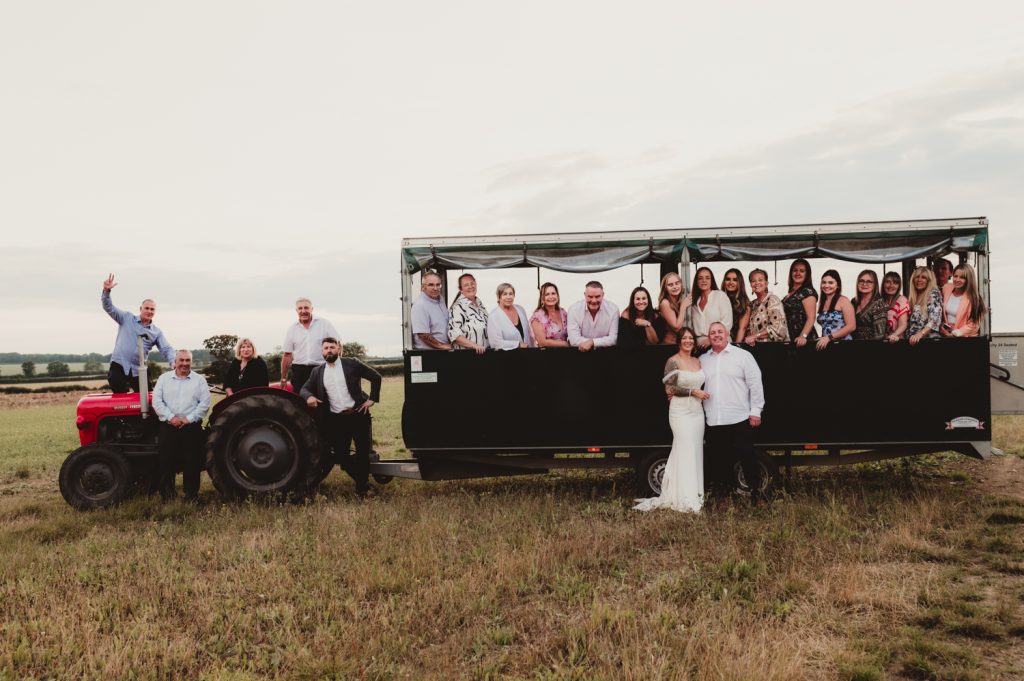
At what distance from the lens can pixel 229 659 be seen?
4.47 m

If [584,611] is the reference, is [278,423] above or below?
above

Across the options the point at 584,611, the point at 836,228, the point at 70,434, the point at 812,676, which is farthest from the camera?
the point at 70,434

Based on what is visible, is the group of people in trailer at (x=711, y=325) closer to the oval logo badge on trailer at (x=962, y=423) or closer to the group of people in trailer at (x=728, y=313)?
the group of people in trailer at (x=728, y=313)

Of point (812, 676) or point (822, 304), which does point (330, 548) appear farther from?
point (822, 304)

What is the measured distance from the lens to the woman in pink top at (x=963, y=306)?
7.81 m

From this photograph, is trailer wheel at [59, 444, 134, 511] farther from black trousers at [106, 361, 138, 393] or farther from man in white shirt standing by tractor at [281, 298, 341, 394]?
man in white shirt standing by tractor at [281, 298, 341, 394]

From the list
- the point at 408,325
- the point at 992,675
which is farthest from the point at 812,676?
the point at 408,325

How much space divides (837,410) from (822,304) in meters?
1.14

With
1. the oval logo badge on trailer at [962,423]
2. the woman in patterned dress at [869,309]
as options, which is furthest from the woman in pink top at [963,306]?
the oval logo badge on trailer at [962,423]

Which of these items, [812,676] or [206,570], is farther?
[206,570]

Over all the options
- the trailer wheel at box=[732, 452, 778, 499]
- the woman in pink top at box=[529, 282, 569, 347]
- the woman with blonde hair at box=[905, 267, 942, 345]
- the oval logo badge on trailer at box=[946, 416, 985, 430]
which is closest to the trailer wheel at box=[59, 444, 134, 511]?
the woman in pink top at box=[529, 282, 569, 347]

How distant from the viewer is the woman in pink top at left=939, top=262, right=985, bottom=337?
7809 millimetres

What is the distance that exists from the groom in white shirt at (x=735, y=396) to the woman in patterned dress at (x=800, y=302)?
0.68 meters

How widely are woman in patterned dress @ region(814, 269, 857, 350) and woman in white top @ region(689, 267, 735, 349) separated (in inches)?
39.4
